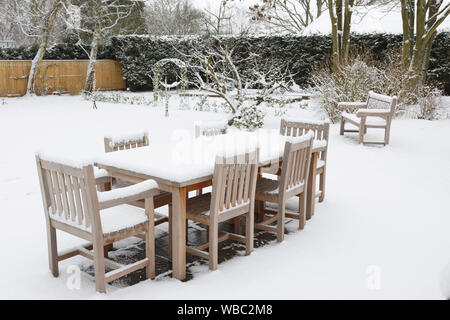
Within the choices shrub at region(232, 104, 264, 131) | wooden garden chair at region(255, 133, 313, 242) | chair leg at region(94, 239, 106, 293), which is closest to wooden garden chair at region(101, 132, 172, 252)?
chair leg at region(94, 239, 106, 293)

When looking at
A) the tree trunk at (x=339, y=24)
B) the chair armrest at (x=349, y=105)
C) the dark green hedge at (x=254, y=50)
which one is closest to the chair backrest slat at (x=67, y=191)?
the chair armrest at (x=349, y=105)

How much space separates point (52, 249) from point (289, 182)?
2010 millimetres

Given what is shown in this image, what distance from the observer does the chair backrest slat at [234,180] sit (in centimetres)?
320

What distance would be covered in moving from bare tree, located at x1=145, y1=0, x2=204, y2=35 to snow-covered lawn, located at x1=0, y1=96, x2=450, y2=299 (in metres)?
22.3

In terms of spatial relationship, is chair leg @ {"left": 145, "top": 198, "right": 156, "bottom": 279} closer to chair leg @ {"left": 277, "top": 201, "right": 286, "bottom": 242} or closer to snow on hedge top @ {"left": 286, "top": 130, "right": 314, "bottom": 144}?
chair leg @ {"left": 277, "top": 201, "right": 286, "bottom": 242}

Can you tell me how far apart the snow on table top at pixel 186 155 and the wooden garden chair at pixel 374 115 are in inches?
145

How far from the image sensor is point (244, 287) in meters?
3.17

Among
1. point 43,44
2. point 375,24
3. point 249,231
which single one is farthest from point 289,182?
point 375,24

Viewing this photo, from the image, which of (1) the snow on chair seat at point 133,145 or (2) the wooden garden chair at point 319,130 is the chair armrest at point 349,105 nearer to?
(2) the wooden garden chair at point 319,130

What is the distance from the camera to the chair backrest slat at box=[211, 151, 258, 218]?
3.20 metres

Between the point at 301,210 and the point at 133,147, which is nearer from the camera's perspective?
the point at 301,210

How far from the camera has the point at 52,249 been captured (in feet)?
10.7

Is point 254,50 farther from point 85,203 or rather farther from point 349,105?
point 85,203
